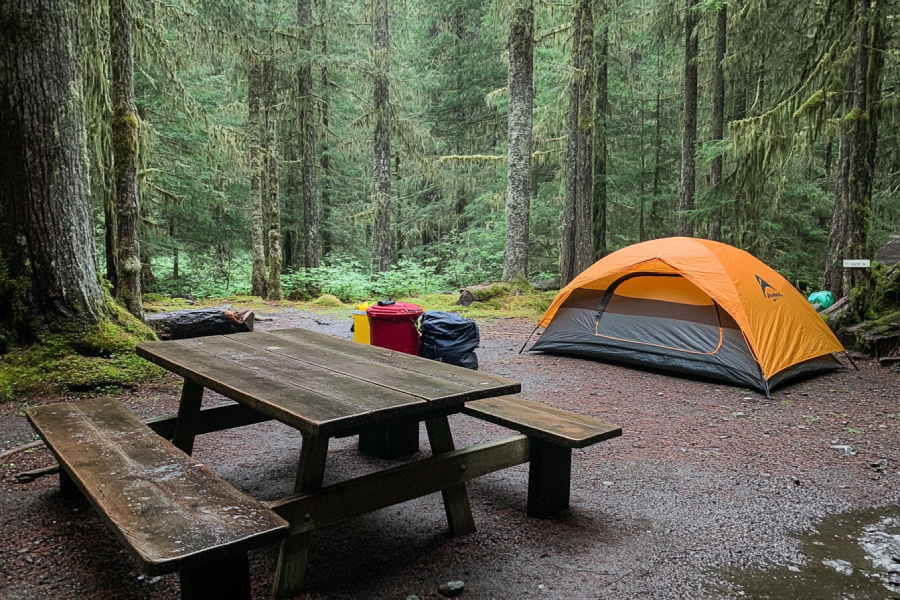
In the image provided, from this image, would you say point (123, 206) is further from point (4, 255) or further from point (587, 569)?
point (587, 569)

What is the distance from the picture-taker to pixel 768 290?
257 inches

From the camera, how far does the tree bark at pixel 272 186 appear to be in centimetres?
1350

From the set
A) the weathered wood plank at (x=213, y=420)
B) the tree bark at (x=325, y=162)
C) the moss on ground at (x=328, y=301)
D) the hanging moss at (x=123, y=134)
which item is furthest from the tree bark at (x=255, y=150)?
the weathered wood plank at (x=213, y=420)

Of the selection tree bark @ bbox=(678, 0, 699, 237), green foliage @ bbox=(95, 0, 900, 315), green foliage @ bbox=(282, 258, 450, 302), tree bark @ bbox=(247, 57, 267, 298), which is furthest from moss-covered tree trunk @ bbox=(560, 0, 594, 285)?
tree bark @ bbox=(247, 57, 267, 298)

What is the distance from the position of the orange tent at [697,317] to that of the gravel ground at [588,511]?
0.78 m

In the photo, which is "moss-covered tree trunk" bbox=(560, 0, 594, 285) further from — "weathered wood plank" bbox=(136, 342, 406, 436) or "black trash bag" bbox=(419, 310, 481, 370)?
"weathered wood plank" bbox=(136, 342, 406, 436)

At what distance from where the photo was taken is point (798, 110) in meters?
8.63

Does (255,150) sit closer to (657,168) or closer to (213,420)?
(213,420)

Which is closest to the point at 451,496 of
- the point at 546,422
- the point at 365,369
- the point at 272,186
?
the point at 546,422

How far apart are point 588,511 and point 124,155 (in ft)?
22.1

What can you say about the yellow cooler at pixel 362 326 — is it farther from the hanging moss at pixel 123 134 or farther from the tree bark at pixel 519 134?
the tree bark at pixel 519 134

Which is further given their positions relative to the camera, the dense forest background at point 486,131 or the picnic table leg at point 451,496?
the dense forest background at point 486,131

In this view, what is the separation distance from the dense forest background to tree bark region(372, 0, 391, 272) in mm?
65

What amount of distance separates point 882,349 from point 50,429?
29.3ft
